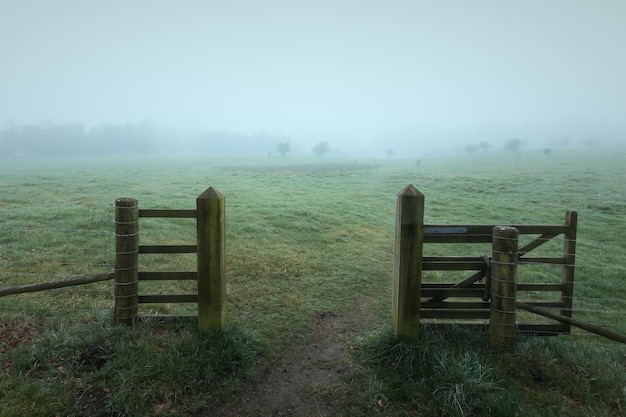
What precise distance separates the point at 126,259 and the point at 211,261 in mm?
1259

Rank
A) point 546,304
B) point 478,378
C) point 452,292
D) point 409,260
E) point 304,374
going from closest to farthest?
point 478,378
point 304,374
point 409,260
point 452,292
point 546,304

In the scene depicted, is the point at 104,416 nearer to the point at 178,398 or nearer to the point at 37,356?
the point at 178,398

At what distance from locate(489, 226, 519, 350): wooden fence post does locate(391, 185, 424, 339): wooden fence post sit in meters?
1.05

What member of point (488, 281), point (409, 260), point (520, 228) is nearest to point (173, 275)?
point (409, 260)

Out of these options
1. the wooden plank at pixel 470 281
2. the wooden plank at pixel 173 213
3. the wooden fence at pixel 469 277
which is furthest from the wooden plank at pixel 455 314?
the wooden plank at pixel 173 213

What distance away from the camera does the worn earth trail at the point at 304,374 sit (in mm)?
4332

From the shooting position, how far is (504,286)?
5.08 meters

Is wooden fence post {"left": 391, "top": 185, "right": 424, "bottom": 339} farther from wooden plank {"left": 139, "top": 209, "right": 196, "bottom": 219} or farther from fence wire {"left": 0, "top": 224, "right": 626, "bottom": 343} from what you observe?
wooden plank {"left": 139, "top": 209, "right": 196, "bottom": 219}

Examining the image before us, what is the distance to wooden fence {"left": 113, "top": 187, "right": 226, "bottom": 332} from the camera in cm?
522

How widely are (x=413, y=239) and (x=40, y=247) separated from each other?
11.1 metres

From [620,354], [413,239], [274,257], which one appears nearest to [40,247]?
[274,257]

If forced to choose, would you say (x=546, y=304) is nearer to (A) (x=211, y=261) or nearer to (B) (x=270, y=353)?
(B) (x=270, y=353)

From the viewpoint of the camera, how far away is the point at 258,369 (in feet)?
16.6

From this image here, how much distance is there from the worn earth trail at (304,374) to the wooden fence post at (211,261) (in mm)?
1085
